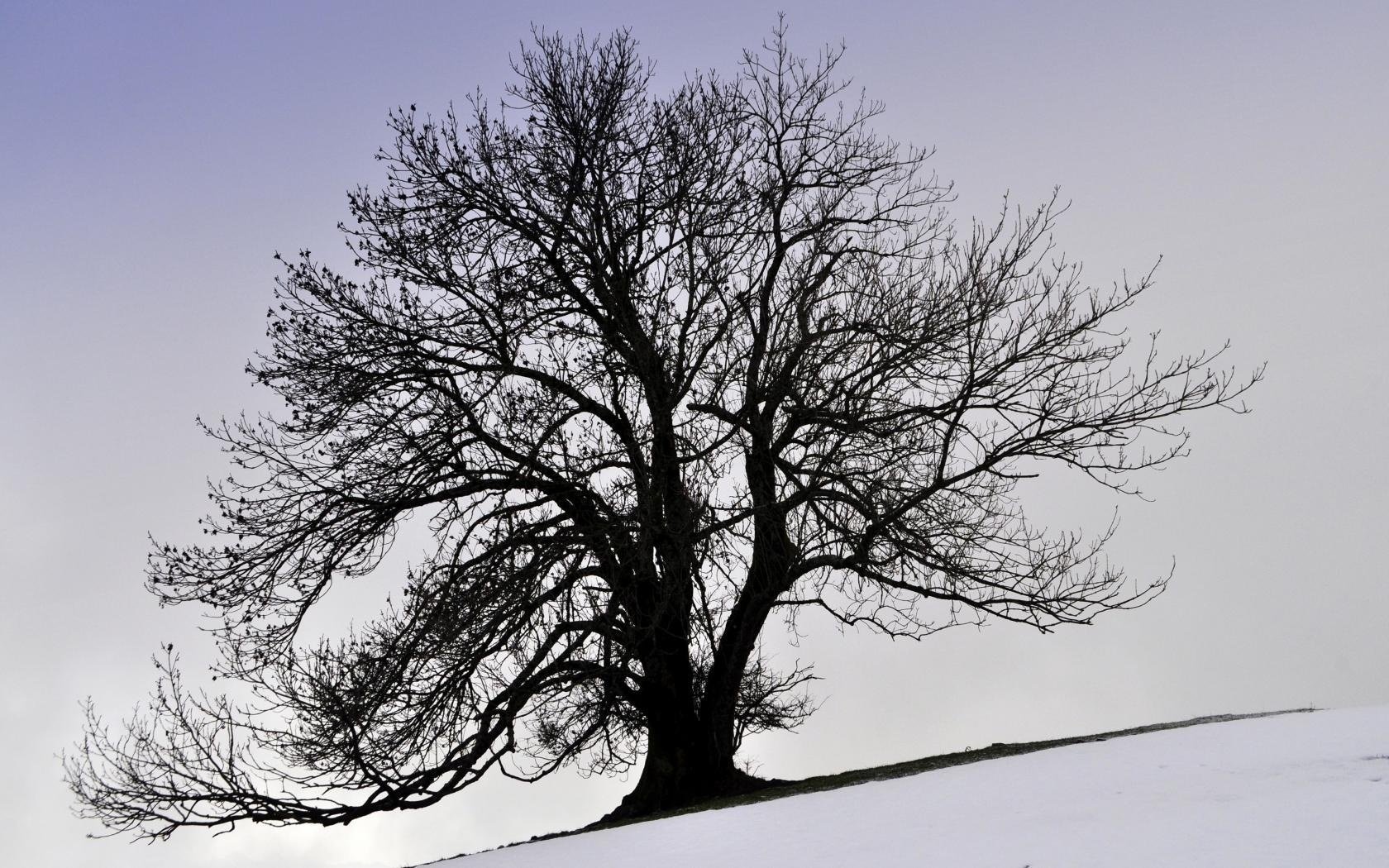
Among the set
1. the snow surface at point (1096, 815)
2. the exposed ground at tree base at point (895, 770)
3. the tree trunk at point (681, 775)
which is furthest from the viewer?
the tree trunk at point (681, 775)

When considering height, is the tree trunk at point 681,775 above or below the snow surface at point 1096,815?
above

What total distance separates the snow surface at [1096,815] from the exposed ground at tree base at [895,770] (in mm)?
802

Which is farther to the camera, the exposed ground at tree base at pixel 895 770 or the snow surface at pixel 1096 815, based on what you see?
the exposed ground at tree base at pixel 895 770

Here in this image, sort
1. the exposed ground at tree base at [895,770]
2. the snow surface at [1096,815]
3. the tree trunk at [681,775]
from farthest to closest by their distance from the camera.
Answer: the tree trunk at [681,775]
the exposed ground at tree base at [895,770]
the snow surface at [1096,815]

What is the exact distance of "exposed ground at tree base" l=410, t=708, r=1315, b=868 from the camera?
420 inches

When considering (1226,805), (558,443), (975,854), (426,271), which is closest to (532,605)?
(558,443)

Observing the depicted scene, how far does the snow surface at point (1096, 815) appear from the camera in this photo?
6316mm

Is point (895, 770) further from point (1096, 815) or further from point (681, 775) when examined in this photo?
point (1096, 815)

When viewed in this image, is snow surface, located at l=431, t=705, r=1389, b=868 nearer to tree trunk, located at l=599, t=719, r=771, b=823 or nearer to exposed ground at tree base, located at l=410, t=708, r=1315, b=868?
exposed ground at tree base, located at l=410, t=708, r=1315, b=868

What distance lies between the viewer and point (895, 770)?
11.4m

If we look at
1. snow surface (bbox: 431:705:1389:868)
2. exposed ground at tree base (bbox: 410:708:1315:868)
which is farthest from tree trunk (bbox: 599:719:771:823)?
snow surface (bbox: 431:705:1389:868)

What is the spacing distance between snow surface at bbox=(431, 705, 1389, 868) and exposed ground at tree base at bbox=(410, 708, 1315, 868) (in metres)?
0.80

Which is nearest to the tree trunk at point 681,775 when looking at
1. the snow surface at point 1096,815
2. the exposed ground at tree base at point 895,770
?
the exposed ground at tree base at point 895,770

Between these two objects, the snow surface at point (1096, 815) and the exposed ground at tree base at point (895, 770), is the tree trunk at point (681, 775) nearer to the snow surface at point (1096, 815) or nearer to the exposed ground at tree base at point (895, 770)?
the exposed ground at tree base at point (895, 770)
